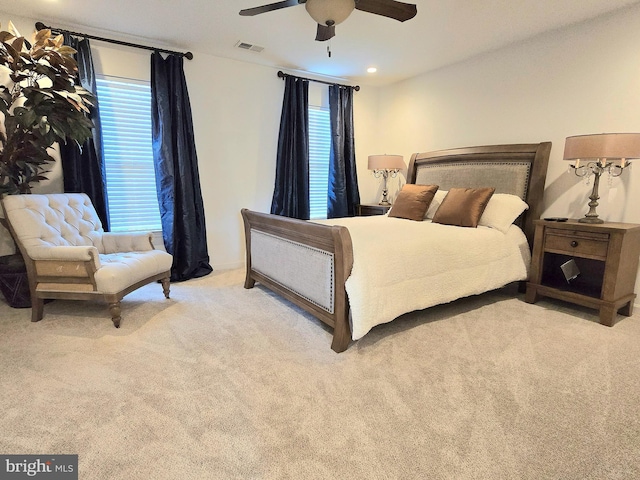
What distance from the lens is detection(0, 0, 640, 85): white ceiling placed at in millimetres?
2695

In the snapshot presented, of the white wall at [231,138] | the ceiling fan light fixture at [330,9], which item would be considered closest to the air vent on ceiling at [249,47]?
the white wall at [231,138]

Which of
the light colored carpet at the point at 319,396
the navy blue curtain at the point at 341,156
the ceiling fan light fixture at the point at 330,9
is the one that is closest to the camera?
the light colored carpet at the point at 319,396

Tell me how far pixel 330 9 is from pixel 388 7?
0.42m

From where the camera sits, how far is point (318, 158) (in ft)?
15.5

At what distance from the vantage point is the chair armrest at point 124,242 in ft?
10.2

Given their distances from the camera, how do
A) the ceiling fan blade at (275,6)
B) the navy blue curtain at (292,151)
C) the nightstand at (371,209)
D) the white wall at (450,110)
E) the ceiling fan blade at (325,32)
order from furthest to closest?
the nightstand at (371,209), the navy blue curtain at (292,151), the white wall at (450,110), the ceiling fan blade at (325,32), the ceiling fan blade at (275,6)

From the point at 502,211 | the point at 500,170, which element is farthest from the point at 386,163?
the point at 502,211

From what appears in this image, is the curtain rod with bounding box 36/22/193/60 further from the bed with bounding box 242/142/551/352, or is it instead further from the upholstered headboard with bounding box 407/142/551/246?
the upholstered headboard with bounding box 407/142/551/246

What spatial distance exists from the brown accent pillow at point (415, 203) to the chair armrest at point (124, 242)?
2604 millimetres

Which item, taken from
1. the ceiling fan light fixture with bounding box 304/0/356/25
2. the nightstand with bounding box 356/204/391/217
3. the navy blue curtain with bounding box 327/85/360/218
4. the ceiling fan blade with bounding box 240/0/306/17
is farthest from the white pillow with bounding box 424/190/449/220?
the ceiling fan blade with bounding box 240/0/306/17

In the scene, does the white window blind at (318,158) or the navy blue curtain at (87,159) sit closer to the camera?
the navy blue curtain at (87,159)

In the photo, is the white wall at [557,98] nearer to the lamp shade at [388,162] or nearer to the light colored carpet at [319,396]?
the lamp shade at [388,162]

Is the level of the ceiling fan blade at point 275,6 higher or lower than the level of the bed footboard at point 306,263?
higher

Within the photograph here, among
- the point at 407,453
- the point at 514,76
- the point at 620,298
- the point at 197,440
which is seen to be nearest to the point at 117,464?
the point at 197,440
